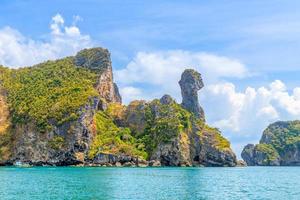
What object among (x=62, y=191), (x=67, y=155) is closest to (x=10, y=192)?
(x=62, y=191)

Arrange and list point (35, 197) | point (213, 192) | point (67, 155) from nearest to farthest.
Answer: point (35, 197) < point (213, 192) < point (67, 155)

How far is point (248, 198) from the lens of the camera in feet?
222

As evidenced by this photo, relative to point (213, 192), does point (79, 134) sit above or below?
above

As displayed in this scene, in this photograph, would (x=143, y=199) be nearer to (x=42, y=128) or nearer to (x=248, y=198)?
(x=248, y=198)

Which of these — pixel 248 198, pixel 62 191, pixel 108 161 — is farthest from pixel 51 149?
pixel 248 198

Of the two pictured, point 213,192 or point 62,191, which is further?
point 213,192

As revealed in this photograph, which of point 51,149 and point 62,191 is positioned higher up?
point 51,149

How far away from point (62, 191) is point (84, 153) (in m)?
123

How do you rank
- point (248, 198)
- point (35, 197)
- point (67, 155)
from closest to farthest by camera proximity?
point (35, 197)
point (248, 198)
point (67, 155)

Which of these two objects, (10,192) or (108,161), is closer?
(10,192)

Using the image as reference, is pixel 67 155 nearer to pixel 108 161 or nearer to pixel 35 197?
pixel 108 161

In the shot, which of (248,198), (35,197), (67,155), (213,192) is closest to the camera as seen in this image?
(35,197)

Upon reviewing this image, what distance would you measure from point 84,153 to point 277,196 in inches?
5139

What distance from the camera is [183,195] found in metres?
68.9
